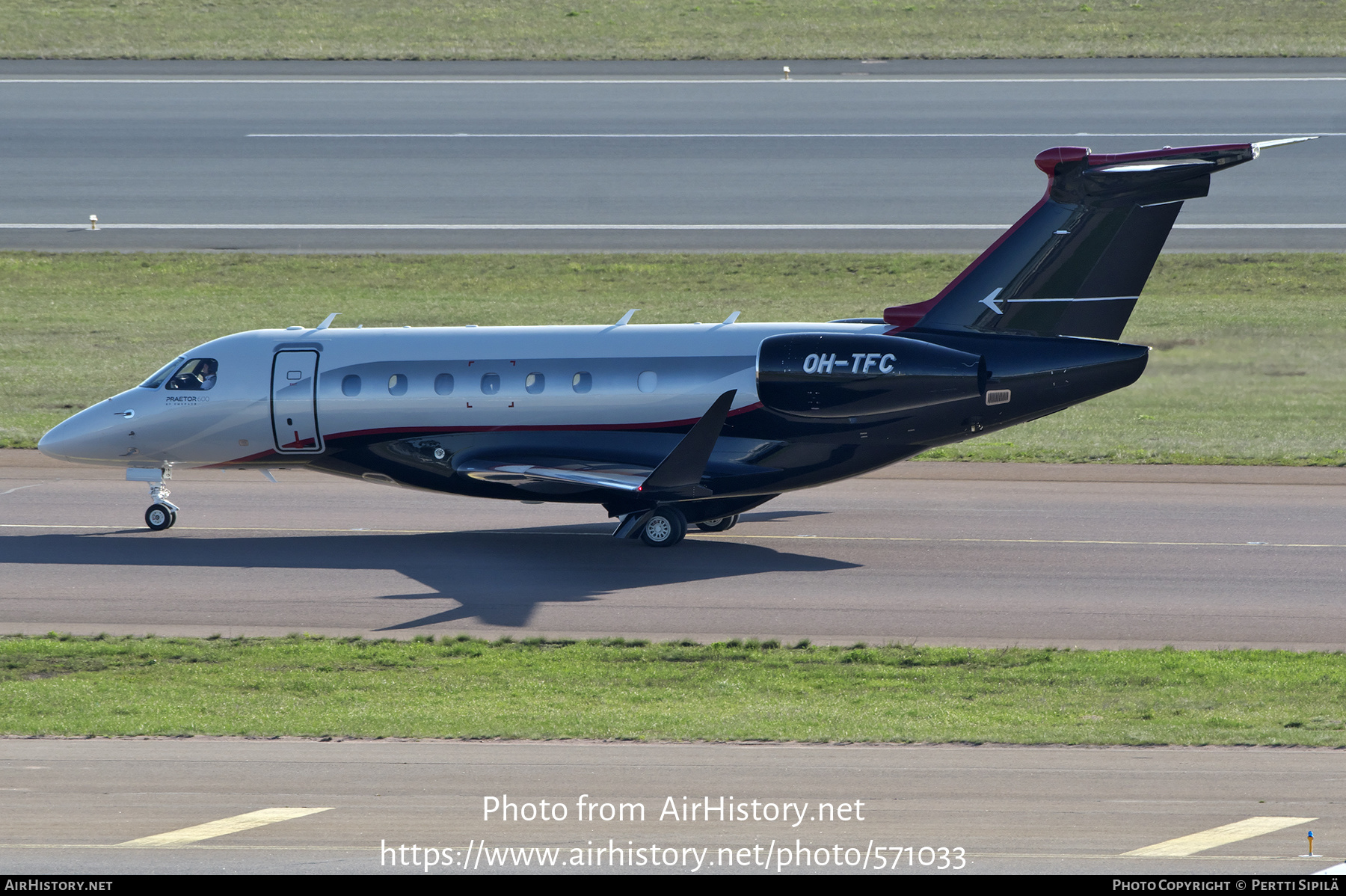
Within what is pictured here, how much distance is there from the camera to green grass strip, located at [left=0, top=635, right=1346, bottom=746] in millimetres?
15016

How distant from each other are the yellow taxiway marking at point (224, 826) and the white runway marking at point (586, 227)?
3473 cm

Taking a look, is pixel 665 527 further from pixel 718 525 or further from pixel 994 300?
pixel 994 300

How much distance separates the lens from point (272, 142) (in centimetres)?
5050

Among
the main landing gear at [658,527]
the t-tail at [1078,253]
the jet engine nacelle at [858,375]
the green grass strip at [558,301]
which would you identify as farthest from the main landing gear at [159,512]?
the t-tail at [1078,253]

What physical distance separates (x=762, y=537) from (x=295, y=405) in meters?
7.88

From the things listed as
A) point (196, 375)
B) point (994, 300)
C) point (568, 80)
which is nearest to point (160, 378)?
point (196, 375)

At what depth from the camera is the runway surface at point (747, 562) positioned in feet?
64.5

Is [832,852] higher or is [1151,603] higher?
[1151,603]

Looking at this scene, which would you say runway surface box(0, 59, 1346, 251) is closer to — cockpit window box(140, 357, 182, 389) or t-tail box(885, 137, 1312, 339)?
cockpit window box(140, 357, 182, 389)

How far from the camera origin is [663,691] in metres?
16.7

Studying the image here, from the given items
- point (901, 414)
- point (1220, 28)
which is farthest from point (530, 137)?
point (901, 414)

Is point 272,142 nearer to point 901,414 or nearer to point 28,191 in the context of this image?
point 28,191

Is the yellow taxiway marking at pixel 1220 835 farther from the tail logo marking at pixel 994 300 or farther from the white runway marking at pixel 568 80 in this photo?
the white runway marking at pixel 568 80
